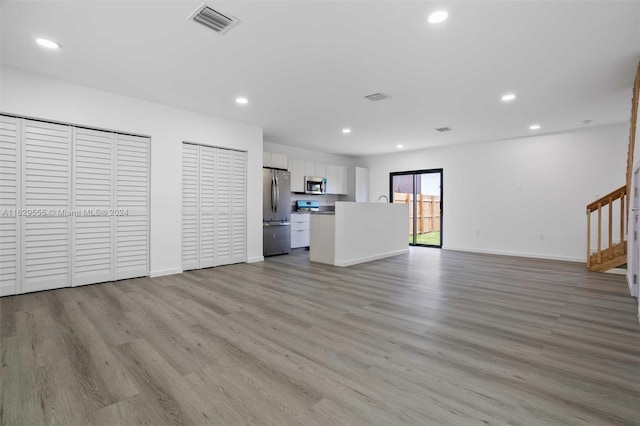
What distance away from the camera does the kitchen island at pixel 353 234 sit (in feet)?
18.0

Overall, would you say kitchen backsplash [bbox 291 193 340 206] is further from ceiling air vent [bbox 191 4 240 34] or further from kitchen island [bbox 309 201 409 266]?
ceiling air vent [bbox 191 4 240 34]

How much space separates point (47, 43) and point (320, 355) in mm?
3821

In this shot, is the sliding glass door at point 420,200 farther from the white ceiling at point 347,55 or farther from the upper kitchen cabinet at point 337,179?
the white ceiling at point 347,55

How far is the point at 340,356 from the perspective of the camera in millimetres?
2115

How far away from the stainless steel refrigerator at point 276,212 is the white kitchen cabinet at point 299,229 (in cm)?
51

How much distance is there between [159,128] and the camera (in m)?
4.60

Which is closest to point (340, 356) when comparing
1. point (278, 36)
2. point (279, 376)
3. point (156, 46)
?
point (279, 376)

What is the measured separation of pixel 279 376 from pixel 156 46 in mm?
3187

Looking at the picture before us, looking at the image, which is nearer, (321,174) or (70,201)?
(70,201)

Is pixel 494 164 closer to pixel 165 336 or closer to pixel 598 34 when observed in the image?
pixel 598 34

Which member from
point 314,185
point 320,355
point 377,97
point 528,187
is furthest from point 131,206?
point 528,187

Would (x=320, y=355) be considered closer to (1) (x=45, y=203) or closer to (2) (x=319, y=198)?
(1) (x=45, y=203)

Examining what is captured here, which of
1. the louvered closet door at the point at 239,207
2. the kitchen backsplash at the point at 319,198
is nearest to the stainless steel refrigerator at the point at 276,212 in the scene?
the louvered closet door at the point at 239,207

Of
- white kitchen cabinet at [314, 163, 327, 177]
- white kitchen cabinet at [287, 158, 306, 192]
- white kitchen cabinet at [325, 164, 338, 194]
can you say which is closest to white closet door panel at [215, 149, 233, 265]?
white kitchen cabinet at [287, 158, 306, 192]
